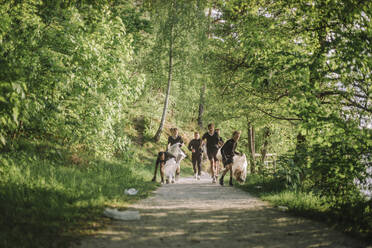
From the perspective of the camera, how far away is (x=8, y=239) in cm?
323

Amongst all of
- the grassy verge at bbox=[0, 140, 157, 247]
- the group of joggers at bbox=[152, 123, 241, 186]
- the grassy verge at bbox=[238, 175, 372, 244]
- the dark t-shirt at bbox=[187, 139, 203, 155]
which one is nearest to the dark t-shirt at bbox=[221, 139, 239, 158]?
the group of joggers at bbox=[152, 123, 241, 186]

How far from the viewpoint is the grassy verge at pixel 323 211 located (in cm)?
426

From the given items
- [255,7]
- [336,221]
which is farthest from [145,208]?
[255,7]

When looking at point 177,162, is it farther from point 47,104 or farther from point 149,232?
point 149,232

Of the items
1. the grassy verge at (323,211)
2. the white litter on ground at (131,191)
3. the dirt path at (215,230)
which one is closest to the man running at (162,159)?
the white litter on ground at (131,191)

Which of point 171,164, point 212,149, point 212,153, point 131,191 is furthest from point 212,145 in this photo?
point 131,191

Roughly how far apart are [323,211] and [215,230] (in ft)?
8.29

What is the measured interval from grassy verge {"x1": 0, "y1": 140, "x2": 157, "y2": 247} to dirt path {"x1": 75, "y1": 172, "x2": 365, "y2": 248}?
17.8 inches

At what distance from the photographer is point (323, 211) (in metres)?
5.20

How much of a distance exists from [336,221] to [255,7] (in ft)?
25.6

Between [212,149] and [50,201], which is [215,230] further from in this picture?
[212,149]

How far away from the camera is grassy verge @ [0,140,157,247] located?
3.49 metres

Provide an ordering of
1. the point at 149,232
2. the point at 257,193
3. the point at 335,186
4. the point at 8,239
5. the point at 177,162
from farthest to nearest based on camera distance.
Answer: the point at 177,162 → the point at 257,193 → the point at 335,186 → the point at 149,232 → the point at 8,239

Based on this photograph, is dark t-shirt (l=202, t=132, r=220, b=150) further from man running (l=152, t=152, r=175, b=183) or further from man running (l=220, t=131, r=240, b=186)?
man running (l=152, t=152, r=175, b=183)
